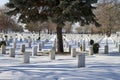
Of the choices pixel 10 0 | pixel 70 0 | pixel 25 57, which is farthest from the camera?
pixel 10 0

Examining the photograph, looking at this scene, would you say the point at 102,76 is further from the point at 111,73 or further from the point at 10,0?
the point at 10,0

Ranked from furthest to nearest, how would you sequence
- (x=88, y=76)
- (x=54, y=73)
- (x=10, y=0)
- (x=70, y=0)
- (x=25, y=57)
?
(x=10, y=0)
(x=70, y=0)
(x=25, y=57)
(x=54, y=73)
(x=88, y=76)

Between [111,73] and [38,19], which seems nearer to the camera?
[111,73]

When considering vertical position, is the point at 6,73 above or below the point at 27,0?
below

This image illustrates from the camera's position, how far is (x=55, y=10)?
2059 cm

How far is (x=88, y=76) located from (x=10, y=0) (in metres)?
12.3

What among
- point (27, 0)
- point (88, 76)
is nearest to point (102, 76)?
point (88, 76)

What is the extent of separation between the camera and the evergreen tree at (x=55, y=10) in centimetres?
1955

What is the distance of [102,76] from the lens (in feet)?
35.6

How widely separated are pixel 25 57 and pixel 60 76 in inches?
202

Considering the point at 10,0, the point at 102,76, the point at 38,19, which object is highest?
the point at 10,0

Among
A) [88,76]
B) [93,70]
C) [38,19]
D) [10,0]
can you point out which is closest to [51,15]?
[38,19]

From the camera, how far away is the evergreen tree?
770 inches

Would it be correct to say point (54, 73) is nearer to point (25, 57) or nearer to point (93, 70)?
point (93, 70)
